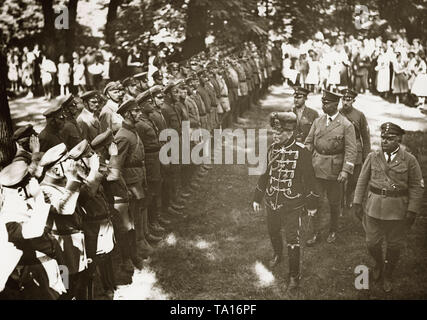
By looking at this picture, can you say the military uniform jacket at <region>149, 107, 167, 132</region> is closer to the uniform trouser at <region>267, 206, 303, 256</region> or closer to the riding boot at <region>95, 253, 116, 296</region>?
the uniform trouser at <region>267, 206, 303, 256</region>

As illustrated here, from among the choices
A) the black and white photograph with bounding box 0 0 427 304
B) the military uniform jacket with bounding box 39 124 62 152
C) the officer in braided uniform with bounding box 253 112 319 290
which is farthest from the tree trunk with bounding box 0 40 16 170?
the officer in braided uniform with bounding box 253 112 319 290

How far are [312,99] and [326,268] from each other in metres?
12.3

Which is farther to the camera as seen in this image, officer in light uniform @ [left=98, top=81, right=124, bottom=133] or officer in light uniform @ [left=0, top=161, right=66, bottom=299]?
officer in light uniform @ [left=98, top=81, right=124, bottom=133]

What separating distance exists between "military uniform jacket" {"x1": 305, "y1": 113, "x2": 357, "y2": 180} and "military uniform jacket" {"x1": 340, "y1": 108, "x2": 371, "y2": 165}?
76 cm

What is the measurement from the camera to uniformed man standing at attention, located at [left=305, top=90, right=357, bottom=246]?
771cm

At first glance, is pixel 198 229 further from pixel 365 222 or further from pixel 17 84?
pixel 17 84

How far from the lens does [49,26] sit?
1922cm

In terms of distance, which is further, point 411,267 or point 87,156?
point 411,267

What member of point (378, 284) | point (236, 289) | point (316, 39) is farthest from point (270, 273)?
point (316, 39)

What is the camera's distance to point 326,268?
7227 mm

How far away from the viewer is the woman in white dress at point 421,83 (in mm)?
16438

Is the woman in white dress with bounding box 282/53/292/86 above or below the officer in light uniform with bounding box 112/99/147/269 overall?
below

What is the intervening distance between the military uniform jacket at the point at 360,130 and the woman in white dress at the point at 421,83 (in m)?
9.02

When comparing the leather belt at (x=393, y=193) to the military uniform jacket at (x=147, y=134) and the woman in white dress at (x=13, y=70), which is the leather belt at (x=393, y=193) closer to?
the military uniform jacket at (x=147, y=134)
